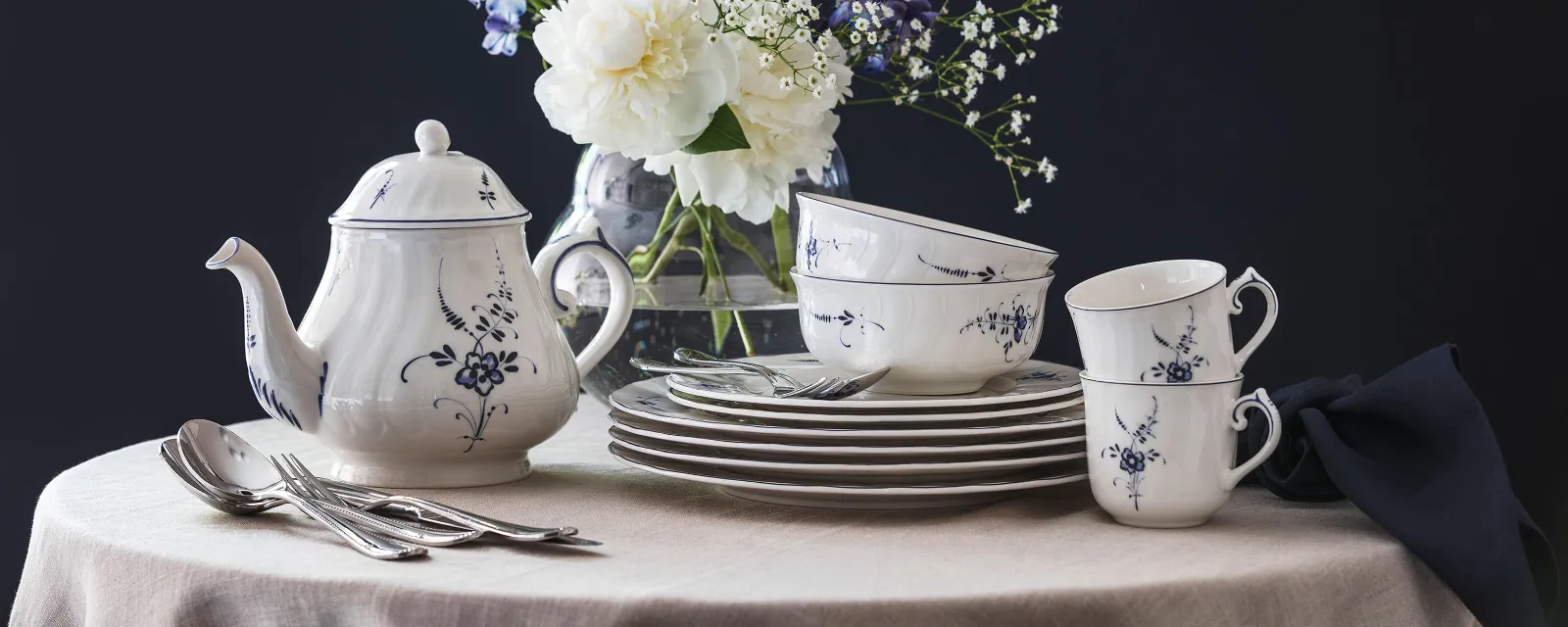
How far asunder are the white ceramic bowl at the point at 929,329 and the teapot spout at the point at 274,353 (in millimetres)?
380

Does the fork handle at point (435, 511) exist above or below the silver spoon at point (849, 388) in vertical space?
below

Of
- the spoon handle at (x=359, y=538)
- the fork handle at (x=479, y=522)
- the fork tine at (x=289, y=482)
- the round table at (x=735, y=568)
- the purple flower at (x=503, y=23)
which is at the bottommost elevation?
the round table at (x=735, y=568)

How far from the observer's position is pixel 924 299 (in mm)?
956

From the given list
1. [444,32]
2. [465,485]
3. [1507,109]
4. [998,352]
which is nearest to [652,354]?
[465,485]

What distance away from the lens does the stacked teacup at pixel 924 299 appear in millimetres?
959

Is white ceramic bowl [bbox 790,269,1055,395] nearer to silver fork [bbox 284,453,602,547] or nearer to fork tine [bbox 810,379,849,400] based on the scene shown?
fork tine [bbox 810,379,849,400]

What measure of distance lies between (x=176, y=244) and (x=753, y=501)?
1596 mm

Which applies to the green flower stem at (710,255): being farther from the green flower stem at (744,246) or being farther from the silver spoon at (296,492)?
the silver spoon at (296,492)

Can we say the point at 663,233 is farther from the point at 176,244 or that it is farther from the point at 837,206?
the point at 176,244

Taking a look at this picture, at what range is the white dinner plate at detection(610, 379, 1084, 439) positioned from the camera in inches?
34.8

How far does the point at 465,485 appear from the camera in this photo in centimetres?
101

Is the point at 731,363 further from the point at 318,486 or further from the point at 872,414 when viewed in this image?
the point at 318,486

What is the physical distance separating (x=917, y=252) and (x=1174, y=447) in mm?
236

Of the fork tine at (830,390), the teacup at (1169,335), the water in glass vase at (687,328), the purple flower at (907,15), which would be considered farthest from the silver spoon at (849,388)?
the purple flower at (907,15)
